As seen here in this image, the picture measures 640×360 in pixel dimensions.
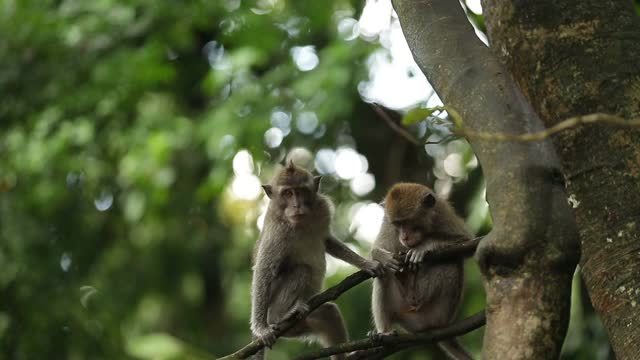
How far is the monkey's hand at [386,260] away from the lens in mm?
6131

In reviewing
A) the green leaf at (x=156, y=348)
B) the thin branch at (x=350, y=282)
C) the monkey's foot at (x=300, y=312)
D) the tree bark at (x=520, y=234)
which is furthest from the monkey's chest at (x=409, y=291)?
the green leaf at (x=156, y=348)

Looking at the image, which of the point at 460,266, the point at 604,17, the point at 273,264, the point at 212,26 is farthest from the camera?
the point at 212,26

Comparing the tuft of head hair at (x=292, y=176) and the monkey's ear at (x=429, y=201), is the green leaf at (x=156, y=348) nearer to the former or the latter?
the tuft of head hair at (x=292, y=176)

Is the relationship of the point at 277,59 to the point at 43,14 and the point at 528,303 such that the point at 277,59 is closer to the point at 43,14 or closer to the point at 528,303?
the point at 43,14

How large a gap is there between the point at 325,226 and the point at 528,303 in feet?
Answer: 11.8

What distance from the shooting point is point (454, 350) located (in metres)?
6.52

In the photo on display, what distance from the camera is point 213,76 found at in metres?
11.4

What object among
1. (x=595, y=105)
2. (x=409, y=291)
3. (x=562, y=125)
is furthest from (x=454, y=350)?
(x=562, y=125)

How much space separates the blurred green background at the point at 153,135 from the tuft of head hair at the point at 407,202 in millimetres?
2151

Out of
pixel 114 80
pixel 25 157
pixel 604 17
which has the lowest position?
pixel 25 157

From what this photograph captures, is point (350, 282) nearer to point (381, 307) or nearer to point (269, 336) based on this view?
point (269, 336)

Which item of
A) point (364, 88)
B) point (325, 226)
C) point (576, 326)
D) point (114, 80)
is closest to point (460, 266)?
point (325, 226)

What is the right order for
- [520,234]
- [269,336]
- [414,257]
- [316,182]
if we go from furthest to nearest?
[316,182], [269,336], [414,257], [520,234]

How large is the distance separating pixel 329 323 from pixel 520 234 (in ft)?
10.5
